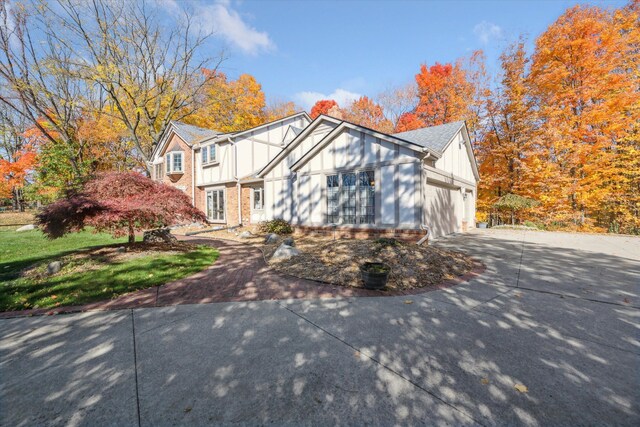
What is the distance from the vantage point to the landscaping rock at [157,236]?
10162mm

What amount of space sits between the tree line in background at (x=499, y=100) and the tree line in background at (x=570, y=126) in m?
0.07

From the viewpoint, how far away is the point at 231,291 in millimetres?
5441

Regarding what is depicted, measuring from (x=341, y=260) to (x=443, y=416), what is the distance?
4.98 m

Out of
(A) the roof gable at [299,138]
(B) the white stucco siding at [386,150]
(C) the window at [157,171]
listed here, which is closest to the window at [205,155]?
(C) the window at [157,171]

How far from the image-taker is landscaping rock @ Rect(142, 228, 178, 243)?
10162 mm

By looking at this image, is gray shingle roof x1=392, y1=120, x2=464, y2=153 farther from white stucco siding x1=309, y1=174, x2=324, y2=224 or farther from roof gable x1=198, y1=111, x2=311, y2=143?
roof gable x1=198, y1=111, x2=311, y2=143

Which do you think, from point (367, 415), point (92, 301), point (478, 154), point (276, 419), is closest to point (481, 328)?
point (367, 415)

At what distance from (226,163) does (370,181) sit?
11.7 meters

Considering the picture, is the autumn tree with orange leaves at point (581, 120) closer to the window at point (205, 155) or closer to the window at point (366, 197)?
the window at point (366, 197)

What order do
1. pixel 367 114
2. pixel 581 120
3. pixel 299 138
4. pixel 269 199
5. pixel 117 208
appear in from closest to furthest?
pixel 117 208 → pixel 299 138 → pixel 269 199 → pixel 581 120 → pixel 367 114

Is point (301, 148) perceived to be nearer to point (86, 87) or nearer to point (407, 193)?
point (407, 193)

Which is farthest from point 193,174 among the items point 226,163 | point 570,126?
point 570,126

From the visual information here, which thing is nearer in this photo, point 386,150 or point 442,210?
point 386,150

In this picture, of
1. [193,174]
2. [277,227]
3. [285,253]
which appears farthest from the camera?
[193,174]
